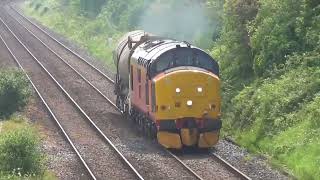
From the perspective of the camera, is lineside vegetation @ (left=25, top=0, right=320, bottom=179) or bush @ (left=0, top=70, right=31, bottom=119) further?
bush @ (left=0, top=70, right=31, bottom=119)

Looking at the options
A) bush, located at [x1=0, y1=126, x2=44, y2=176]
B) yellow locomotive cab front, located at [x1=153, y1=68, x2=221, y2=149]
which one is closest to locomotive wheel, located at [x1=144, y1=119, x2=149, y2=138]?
yellow locomotive cab front, located at [x1=153, y1=68, x2=221, y2=149]

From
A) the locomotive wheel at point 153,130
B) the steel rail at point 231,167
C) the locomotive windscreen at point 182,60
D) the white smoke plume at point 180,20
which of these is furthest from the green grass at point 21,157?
the white smoke plume at point 180,20

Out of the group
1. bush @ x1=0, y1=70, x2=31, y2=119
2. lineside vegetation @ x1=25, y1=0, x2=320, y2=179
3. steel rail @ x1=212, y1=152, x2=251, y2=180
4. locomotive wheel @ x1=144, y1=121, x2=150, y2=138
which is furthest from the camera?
A: bush @ x1=0, y1=70, x2=31, y2=119

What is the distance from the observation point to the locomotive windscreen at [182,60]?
22.2 metres

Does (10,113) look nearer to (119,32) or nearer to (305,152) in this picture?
(305,152)

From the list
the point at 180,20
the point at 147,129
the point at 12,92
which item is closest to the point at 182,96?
the point at 147,129

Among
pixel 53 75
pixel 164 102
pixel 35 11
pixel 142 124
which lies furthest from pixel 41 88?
pixel 35 11

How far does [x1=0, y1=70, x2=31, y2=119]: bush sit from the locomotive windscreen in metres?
7.84

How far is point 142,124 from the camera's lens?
24.7 meters

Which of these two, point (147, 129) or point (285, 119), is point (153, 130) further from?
point (285, 119)

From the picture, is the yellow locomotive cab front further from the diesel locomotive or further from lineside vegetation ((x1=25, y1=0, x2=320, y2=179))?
lineside vegetation ((x1=25, y1=0, x2=320, y2=179))

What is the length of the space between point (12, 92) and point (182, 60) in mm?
8630

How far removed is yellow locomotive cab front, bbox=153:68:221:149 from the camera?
71.6 ft

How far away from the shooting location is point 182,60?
22.5 metres
